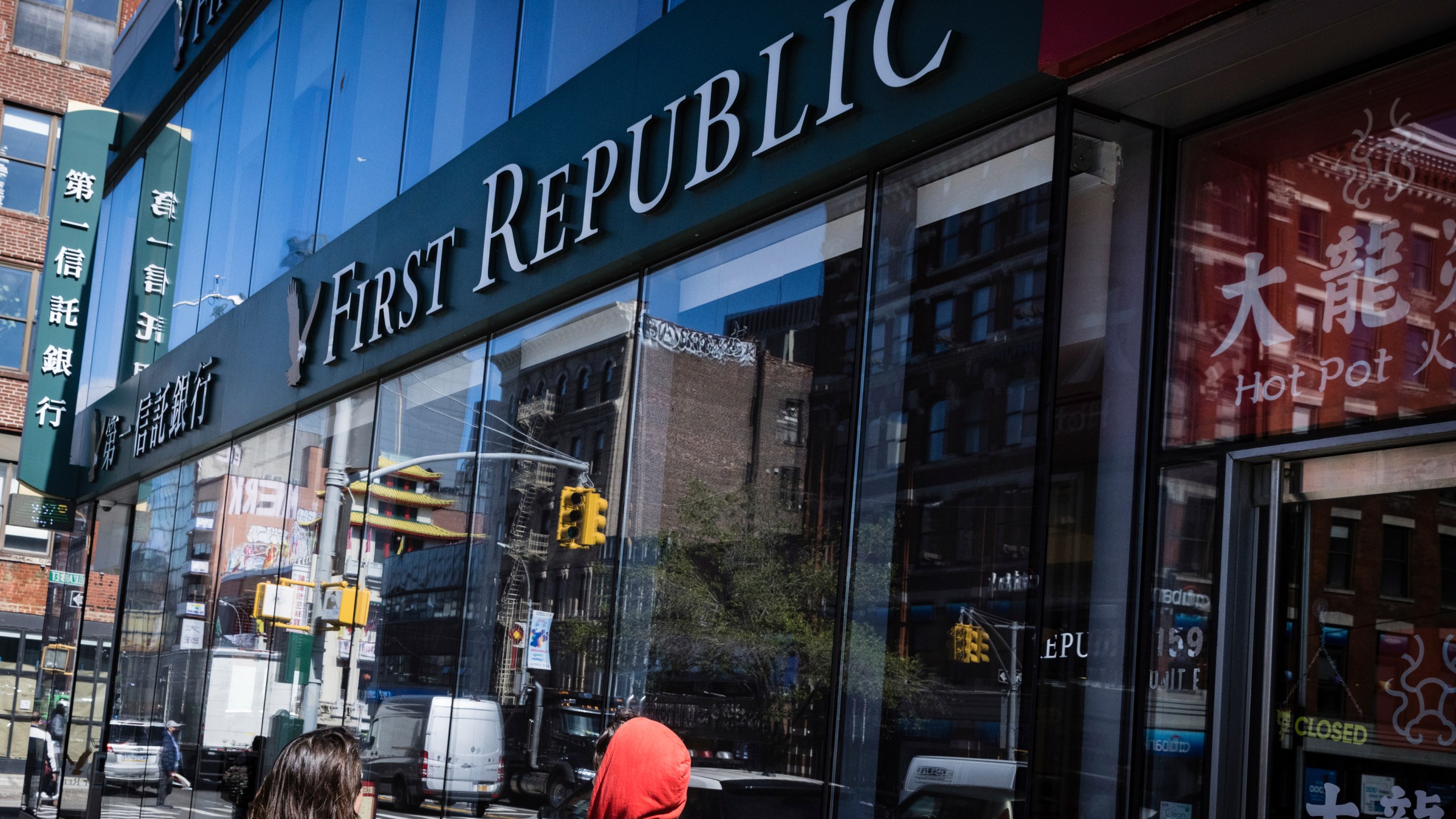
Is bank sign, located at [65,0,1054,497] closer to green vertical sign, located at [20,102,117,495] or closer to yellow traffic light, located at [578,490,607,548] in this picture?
yellow traffic light, located at [578,490,607,548]

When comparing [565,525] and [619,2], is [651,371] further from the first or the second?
[619,2]

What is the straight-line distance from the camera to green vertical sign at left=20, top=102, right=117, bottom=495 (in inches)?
917

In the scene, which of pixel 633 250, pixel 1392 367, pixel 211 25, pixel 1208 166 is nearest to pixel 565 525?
pixel 633 250

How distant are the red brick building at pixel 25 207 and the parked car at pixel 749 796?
3210 centimetres

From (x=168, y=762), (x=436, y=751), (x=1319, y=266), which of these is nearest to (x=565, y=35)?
(x=436, y=751)

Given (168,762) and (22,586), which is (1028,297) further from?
(22,586)

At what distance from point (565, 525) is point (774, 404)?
235cm

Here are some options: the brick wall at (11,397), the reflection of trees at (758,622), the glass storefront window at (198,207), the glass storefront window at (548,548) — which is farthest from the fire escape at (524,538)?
the brick wall at (11,397)

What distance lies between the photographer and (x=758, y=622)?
22.7 ft

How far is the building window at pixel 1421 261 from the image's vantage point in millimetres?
4602

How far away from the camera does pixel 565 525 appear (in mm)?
8852

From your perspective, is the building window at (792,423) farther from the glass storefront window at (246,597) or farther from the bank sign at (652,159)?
the glass storefront window at (246,597)

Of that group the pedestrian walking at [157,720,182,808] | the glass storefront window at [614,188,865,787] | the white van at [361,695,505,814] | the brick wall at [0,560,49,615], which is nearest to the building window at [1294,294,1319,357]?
the glass storefront window at [614,188,865,787]

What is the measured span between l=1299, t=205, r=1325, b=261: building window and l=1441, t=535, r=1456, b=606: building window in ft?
3.81
